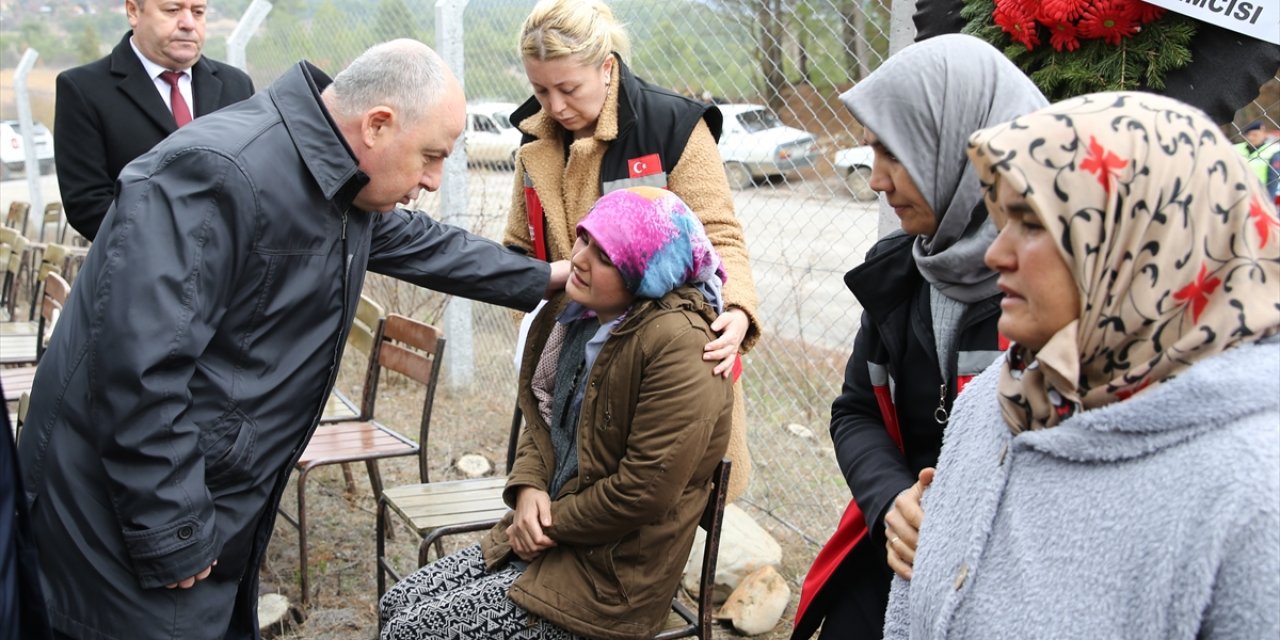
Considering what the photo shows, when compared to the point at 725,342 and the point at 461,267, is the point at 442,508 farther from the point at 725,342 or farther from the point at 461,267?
the point at 725,342

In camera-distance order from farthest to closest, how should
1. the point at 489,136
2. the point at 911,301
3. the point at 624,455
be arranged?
the point at 489,136
the point at 624,455
the point at 911,301

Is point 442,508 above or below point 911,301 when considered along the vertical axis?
below

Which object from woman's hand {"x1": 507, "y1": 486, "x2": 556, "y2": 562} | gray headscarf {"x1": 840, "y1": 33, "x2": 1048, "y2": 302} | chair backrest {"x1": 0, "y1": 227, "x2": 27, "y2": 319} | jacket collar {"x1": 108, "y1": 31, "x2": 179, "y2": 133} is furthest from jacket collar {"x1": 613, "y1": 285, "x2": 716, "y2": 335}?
chair backrest {"x1": 0, "y1": 227, "x2": 27, "y2": 319}

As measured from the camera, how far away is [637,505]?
2459 mm

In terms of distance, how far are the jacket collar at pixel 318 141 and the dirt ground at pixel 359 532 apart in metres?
2.06

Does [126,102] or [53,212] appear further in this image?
[53,212]

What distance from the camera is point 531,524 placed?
2625 millimetres

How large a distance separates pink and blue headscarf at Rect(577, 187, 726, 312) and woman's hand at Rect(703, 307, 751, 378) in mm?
141

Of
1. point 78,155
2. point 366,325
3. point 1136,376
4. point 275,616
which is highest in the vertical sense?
point 1136,376

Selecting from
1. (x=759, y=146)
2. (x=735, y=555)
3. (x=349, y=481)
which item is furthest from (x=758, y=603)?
(x=349, y=481)

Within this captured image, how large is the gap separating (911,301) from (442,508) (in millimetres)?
1972

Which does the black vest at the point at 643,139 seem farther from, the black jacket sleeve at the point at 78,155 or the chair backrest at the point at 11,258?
the chair backrest at the point at 11,258

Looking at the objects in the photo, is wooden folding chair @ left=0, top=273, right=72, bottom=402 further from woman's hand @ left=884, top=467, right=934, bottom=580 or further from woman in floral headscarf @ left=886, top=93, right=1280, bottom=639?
woman in floral headscarf @ left=886, top=93, right=1280, bottom=639

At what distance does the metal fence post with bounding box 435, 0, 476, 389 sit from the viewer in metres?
5.54
